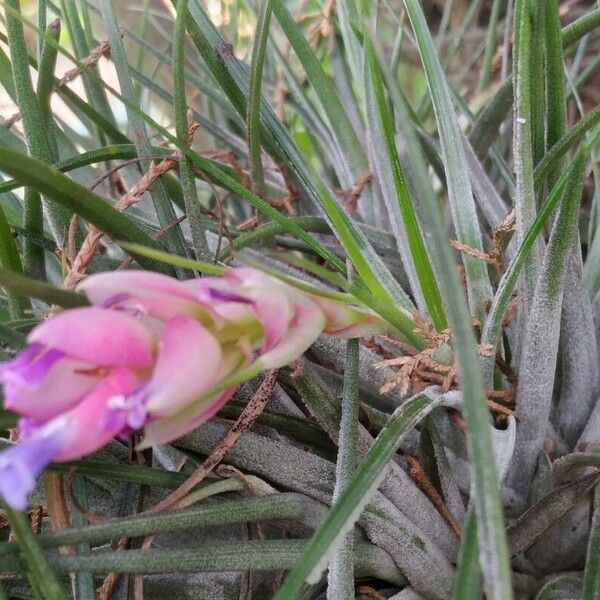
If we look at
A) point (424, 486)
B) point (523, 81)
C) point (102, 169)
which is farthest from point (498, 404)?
point (102, 169)

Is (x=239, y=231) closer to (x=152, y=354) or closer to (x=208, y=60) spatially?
(x=208, y=60)

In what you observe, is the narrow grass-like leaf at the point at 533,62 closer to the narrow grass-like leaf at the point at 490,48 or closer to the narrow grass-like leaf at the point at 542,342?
the narrow grass-like leaf at the point at 542,342

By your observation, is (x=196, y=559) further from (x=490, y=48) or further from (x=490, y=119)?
(x=490, y=48)

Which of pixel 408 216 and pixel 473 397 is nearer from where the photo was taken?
pixel 473 397

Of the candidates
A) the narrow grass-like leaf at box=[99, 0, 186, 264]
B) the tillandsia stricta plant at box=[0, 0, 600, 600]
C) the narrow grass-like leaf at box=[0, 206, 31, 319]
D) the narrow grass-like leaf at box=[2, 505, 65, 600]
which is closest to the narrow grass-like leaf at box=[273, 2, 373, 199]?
Result: the tillandsia stricta plant at box=[0, 0, 600, 600]

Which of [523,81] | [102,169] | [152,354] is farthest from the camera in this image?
[102,169]

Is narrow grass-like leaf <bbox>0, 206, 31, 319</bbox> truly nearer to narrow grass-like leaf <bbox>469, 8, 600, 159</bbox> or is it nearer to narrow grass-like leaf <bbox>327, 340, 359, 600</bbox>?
narrow grass-like leaf <bbox>327, 340, 359, 600</bbox>

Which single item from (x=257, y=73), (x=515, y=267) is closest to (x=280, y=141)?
(x=257, y=73)

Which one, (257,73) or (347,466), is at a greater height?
(257,73)
